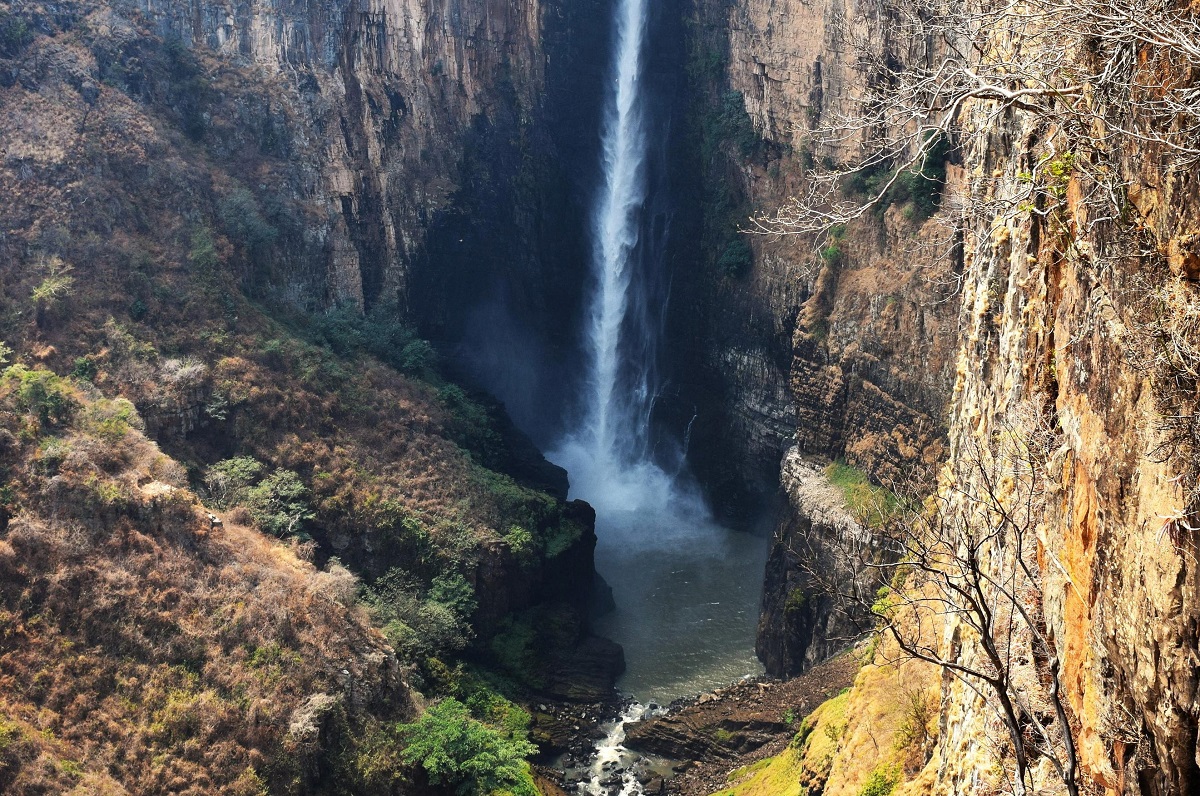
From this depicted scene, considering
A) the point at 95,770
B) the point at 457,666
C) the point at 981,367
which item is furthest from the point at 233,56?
the point at 981,367

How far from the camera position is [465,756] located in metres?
21.0

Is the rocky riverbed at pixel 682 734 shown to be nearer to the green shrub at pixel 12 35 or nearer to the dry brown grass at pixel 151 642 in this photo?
the dry brown grass at pixel 151 642

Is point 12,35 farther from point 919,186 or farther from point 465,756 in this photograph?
point 919,186

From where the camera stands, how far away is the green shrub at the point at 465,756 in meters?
20.6

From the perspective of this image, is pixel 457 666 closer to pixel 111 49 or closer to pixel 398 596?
pixel 398 596

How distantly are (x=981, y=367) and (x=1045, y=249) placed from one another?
326 cm

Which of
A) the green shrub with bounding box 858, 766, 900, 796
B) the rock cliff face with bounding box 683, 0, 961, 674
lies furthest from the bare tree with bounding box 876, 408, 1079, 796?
the rock cliff face with bounding box 683, 0, 961, 674

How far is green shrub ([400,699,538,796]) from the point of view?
67.6 feet

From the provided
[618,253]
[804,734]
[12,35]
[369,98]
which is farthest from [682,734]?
[12,35]

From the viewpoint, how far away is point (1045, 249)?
31.4 feet

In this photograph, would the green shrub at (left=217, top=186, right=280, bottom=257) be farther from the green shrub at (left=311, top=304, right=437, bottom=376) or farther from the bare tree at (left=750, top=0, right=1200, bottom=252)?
the bare tree at (left=750, top=0, right=1200, bottom=252)

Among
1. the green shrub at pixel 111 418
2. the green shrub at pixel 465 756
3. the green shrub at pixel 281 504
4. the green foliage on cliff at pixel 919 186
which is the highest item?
the green foliage on cliff at pixel 919 186

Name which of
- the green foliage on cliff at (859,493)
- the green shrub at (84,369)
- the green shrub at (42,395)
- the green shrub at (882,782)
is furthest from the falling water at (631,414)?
the green shrub at (882,782)

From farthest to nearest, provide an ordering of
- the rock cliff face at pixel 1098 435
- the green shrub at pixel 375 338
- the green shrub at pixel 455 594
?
the green shrub at pixel 375 338 → the green shrub at pixel 455 594 → the rock cliff face at pixel 1098 435
